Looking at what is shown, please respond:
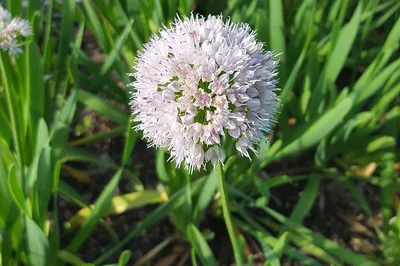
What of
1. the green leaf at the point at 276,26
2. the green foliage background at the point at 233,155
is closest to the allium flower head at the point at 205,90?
the green foliage background at the point at 233,155

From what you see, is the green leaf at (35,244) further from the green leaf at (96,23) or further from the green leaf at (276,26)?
the green leaf at (276,26)

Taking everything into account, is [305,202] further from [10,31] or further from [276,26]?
[10,31]

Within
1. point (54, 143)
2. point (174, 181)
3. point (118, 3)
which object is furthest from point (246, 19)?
point (54, 143)

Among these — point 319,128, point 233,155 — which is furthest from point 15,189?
point 319,128

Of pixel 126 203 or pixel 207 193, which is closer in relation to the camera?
pixel 207 193

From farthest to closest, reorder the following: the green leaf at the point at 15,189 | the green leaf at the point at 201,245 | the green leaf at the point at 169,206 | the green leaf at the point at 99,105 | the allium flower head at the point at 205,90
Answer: the green leaf at the point at 99,105 → the green leaf at the point at 169,206 → the green leaf at the point at 201,245 → the green leaf at the point at 15,189 → the allium flower head at the point at 205,90

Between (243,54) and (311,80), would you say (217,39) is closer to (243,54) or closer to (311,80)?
(243,54)
